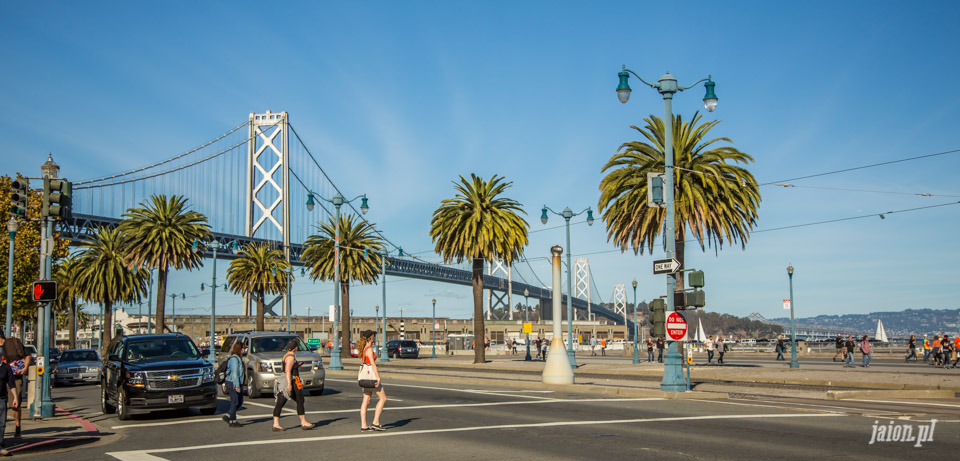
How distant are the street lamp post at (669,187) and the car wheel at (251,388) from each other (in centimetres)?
1140

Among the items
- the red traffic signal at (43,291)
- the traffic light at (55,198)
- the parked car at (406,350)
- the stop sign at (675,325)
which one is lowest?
the parked car at (406,350)

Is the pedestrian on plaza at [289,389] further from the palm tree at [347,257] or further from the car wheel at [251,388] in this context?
the palm tree at [347,257]

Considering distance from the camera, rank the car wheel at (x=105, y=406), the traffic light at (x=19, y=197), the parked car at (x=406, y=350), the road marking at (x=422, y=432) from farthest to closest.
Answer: the parked car at (x=406, y=350) → the car wheel at (x=105, y=406) → the traffic light at (x=19, y=197) → the road marking at (x=422, y=432)

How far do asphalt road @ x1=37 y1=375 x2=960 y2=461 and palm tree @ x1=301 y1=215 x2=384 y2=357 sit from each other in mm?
40776

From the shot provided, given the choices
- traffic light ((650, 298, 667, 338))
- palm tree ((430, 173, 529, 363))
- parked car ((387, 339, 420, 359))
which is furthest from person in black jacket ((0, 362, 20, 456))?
parked car ((387, 339, 420, 359))

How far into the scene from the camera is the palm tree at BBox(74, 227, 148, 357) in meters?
66.4

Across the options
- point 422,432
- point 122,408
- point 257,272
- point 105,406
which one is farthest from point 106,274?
point 422,432

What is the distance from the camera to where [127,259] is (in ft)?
191

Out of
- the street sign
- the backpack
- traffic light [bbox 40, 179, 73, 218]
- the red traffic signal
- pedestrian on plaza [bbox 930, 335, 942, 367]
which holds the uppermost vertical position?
traffic light [bbox 40, 179, 73, 218]

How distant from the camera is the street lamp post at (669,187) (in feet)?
74.2

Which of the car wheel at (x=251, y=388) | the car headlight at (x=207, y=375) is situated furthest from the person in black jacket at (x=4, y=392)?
the car wheel at (x=251, y=388)

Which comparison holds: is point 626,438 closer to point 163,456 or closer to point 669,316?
point 163,456

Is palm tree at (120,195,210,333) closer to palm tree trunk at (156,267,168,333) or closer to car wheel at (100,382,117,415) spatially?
palm tree trunk at (156,267,168,333)

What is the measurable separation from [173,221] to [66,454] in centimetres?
4729
